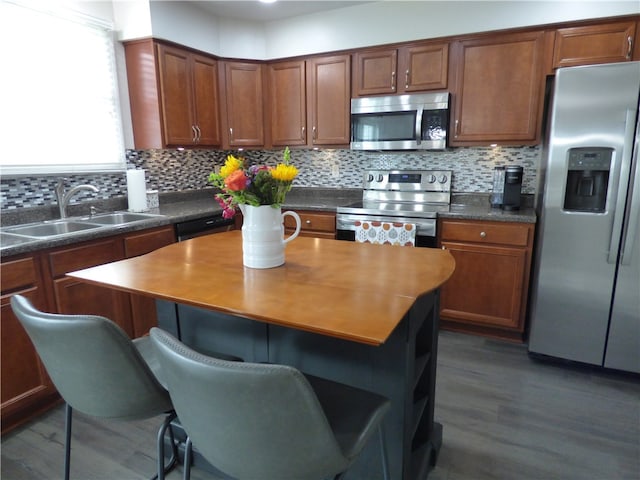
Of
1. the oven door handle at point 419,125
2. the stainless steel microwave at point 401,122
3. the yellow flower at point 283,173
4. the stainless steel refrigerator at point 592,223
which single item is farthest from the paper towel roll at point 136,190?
the stainless steel refrigerator at point 592,223

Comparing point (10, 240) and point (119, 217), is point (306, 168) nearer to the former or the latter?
point (119, 217)

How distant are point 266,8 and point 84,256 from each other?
2.51 metres

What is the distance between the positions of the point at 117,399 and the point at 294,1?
3220 millimetres

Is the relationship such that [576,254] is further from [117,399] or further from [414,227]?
[117,399]

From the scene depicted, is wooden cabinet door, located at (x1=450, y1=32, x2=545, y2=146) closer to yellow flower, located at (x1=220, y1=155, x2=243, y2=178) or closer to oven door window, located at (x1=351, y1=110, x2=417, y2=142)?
oven door window, located at (x1=351, y1=110, x2=417, y2=142)

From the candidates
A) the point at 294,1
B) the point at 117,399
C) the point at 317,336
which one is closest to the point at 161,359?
the point at 117,399

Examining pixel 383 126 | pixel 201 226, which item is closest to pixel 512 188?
pixel 383 126

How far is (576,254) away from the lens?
2.40m

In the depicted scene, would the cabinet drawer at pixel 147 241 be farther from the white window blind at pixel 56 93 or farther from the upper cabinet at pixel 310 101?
the upper cabinet at pixel 310 101

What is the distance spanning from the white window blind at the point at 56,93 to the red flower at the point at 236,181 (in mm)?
1896

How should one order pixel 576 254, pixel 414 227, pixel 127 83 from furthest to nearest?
pixel 127 83 → pixel 414 227 → pixel 576 254

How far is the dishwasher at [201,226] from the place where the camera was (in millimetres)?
2938

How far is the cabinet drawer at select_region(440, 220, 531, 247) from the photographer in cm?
273

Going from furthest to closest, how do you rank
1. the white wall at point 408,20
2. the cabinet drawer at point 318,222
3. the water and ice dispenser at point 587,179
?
the cabinet drawer at point 318,222
the white wall at point 408,20
the water and ice dispenser at point 587,179
